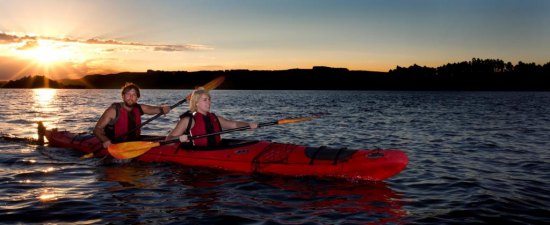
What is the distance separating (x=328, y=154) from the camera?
8.02 m

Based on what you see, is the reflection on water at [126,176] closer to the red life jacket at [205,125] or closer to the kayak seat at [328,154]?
the red life jacket at [205,125]

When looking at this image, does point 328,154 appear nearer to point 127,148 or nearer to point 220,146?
point 220,146

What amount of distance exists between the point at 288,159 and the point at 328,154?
2.36ft

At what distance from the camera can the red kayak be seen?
24.8ft

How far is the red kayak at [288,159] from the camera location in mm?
7559

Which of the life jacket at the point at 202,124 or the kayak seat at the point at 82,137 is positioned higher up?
the life jacket at the point at 202,124

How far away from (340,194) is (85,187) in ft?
13.9

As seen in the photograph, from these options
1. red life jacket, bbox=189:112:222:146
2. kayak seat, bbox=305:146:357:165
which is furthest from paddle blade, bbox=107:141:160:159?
kayak seat, bbox=305:146:357:165

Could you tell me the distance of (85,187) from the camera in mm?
7668

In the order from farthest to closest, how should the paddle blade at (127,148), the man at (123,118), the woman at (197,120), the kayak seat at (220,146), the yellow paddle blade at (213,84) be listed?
the yellow paddle blade at (213,84)
the man at (123,118)
the kayak seat at (220,146)
the paddle blade at (127,148)
the woman at (197,120)

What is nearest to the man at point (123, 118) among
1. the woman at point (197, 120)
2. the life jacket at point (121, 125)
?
the life jacket at point (121, 125)

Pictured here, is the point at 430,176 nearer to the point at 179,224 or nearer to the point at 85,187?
the point at 179,224

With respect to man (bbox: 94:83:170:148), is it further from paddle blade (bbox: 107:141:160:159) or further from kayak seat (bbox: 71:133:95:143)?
kayak seat (bbox: 71:133:95:143)

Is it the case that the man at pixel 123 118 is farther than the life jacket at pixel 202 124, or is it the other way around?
the man at pixel 123 118
